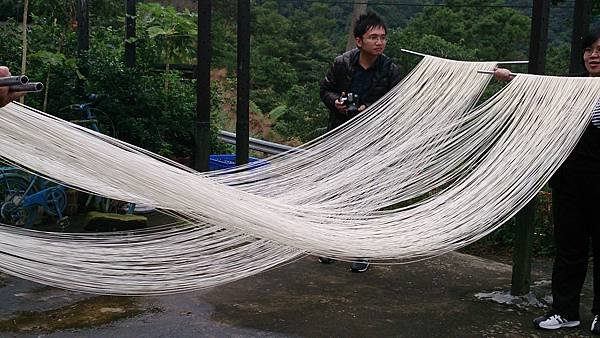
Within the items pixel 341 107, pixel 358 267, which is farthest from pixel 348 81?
pixel 358 267

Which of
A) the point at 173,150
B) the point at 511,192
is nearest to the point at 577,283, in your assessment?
the point at 511,192

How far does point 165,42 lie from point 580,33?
376 centimetres

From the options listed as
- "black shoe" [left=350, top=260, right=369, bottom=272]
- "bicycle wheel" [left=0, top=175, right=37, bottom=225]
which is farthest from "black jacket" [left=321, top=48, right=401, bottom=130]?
"bicycle wheel" [left=0, top=175, right=37, bottom=225]

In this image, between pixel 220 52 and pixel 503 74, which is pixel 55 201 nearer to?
pixel 503 74

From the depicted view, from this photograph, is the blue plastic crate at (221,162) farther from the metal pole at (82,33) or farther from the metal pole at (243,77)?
the metal pole at (82,33)

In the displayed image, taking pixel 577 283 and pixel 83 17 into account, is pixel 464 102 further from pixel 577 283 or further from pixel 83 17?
pixel 83 17

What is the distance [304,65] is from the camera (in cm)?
1481

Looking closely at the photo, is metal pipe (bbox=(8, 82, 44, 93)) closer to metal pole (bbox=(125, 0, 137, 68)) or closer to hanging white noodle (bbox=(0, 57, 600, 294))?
hanging white noodle (bbox=(0, 57, 600, 294))

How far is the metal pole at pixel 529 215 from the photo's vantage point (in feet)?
10.9

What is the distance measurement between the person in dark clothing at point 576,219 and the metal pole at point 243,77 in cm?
158

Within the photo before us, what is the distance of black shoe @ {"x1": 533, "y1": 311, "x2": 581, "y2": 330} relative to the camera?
123 inches

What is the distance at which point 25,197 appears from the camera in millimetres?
4414

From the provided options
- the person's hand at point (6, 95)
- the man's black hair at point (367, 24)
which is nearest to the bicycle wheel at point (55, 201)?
the man's black hair at point (367, 24)

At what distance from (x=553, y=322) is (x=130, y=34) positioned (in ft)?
13.8
